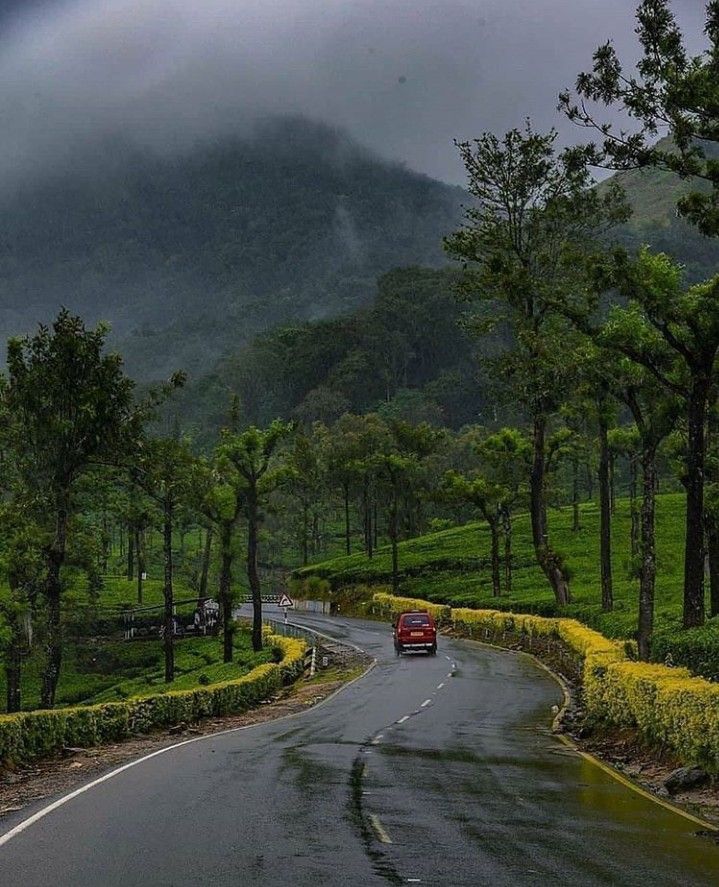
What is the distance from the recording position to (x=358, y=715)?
96.0 feet

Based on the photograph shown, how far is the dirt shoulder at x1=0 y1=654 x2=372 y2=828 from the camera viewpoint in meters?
17.1

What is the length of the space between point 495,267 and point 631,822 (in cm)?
1931

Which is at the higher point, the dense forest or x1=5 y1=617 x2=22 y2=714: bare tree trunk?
the dense forest

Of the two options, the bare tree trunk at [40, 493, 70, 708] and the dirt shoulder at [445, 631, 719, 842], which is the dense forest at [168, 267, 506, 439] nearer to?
the bare tree trunk at [40, 493, 70, 708]

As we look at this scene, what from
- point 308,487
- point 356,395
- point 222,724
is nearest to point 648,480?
point 222,724

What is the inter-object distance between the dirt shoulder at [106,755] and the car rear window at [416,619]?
11.4 m

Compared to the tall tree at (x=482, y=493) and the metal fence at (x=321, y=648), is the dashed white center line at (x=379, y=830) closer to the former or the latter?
the metal fence at (x=321, y=648)

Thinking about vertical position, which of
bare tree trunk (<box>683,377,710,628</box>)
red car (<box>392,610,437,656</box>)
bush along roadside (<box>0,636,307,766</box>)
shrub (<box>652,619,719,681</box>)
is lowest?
red car (<box>392,610,437,656</box>)

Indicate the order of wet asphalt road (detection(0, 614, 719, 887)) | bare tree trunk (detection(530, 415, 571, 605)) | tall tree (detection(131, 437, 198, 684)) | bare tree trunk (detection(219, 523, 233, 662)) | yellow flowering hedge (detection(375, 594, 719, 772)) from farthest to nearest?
1. bare tree trunk (detection(219, 523, 233, 662))
2. bare tree trunk (detection(530, 415, 571, 605))
3. tall tree (detection(131, 437, 198, 684))
4. yellow flowering hedge (detection(375, 594, 719, 772))
5. wet asphalt road (detection(0, 614, 719, 887))

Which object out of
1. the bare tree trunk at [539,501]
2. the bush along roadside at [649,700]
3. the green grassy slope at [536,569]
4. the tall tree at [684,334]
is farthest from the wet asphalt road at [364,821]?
the bare tree trunk at [539,501]

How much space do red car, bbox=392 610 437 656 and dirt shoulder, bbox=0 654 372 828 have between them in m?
11.0

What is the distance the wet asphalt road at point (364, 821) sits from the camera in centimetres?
1061

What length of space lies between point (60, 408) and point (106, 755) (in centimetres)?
1632

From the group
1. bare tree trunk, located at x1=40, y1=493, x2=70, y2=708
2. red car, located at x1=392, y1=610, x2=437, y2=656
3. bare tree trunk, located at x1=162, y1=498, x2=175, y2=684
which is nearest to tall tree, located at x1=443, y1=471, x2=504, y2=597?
red car, located at x1=392, y1=610, x2=437, y2=656
